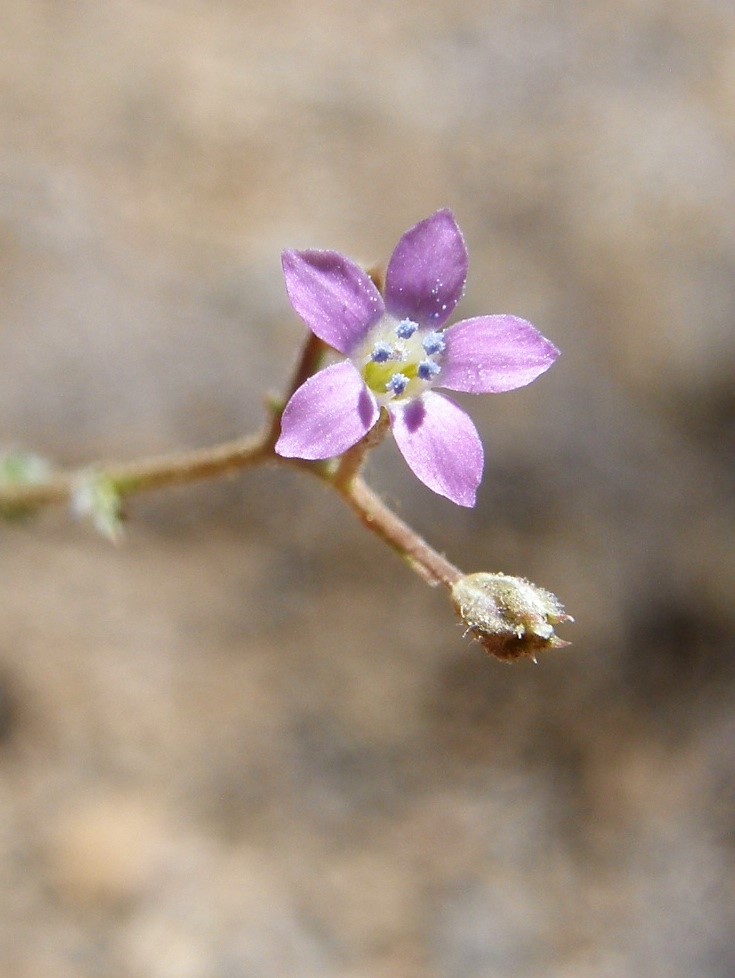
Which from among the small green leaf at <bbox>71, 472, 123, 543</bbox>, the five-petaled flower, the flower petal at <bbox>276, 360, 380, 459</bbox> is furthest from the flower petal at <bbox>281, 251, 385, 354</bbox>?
the small green leaf at <bbox>71, 472, 123, 543</bbox>

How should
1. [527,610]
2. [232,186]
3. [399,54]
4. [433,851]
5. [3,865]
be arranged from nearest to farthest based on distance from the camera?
[527,610] → [3,865] → [433,851] → [232,186] → [399,54]

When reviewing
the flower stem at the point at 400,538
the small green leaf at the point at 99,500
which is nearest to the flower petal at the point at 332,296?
the flower stem at the point at 400,538

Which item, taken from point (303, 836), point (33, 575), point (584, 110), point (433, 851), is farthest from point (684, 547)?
point (33, 575)

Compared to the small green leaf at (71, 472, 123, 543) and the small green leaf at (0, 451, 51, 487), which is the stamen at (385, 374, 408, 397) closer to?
the small green leaf at (71, 472, 123, 543)

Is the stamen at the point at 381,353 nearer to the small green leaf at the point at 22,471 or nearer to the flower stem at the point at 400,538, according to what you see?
the flower stem at the point at 400,538

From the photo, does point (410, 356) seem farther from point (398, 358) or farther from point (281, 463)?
point (281, 463)

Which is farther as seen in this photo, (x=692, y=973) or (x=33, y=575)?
(x=33, y=575)

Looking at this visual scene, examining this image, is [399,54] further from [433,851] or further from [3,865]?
[3,865]
